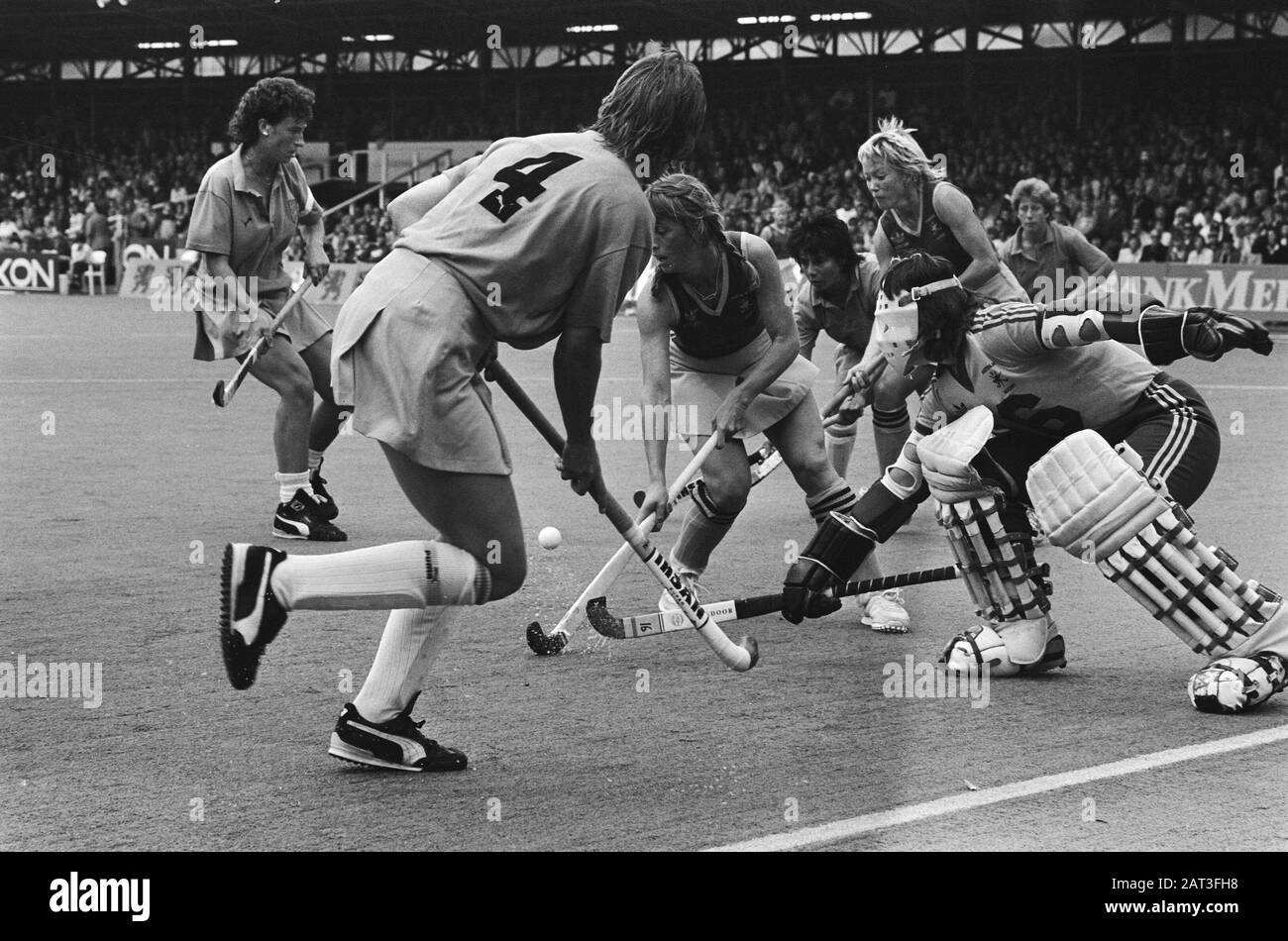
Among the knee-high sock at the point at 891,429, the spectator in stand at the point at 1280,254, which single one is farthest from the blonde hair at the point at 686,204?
the spectator in stand at the point at 1280,254

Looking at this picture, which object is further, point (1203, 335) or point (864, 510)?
point (864, 510)

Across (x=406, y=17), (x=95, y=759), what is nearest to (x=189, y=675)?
(x=95, y=759)

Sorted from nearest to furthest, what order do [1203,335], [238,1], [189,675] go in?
1. [1203,335]
2. [189,675]
3. [238,1]

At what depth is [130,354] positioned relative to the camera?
17.3 meters

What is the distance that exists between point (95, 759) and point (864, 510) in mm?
2435

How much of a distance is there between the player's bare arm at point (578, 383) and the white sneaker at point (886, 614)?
6.77 ft

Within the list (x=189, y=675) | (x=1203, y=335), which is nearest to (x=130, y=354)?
(x=189, y=675)

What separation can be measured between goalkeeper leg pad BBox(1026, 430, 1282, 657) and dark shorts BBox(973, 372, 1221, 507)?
13.8 inches

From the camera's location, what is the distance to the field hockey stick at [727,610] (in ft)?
Result: 16.9

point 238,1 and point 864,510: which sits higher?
point 238,1

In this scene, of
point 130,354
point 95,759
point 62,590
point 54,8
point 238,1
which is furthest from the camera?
point 54,8

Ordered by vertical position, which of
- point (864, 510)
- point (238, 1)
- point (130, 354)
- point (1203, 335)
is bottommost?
point (130, 354)
